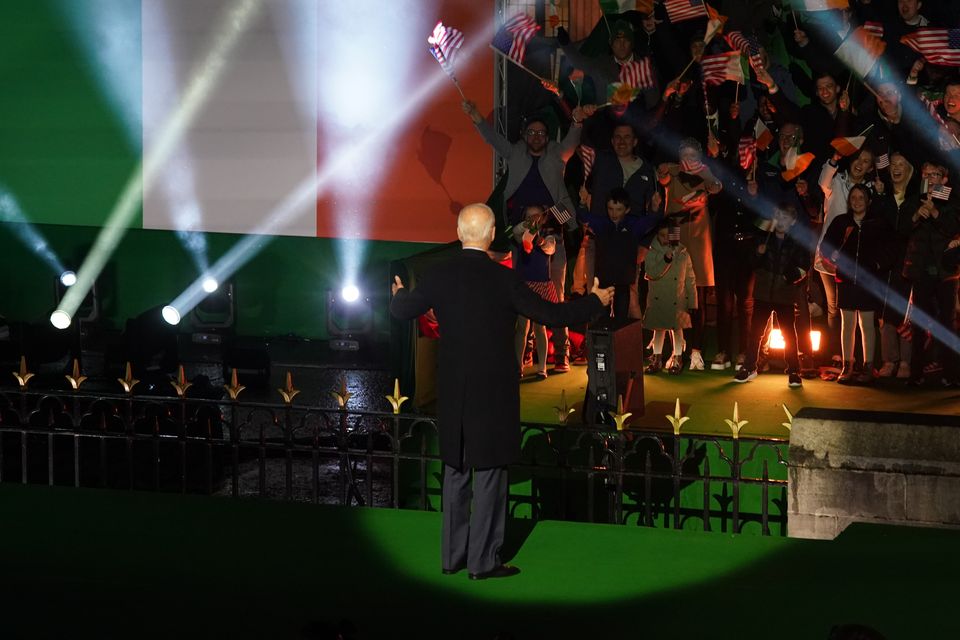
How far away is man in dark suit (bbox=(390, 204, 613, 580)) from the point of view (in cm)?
648

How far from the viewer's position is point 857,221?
446 inches

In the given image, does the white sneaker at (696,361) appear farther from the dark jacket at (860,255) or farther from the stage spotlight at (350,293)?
the stage spotlight at (350,293)

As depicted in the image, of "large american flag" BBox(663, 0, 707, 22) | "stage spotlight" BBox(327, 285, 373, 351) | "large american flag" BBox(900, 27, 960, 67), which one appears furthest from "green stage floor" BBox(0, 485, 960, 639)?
"stage spotlight" BBox(327, 285, 373, 351)

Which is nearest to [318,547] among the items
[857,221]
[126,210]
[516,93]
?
[857,221]

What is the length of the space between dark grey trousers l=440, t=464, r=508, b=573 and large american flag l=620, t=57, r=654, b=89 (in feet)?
20.8

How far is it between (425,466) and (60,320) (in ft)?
18.8

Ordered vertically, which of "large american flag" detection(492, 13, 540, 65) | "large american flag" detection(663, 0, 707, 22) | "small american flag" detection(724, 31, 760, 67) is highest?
"large american flag" detection(663, 0, 707, 22)

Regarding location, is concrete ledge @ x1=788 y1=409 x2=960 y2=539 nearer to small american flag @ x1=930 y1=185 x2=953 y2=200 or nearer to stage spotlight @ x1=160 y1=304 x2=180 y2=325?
small american flag @ x1=930 y1=185 x2=953 y2=200

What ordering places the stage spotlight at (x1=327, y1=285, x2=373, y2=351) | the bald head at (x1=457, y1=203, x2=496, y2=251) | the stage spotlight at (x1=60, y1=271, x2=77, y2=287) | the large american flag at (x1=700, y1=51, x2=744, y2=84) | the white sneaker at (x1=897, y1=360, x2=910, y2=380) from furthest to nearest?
the stage spotlight at (x1=60, y1=271, x2=77, y2=287) → the stage spotlight at (x1=327, y1=285, x2=373, y2=351) → the large american flag at (x1=700, y1=51, x2=744, y2=84) → the white sneaker at (x1=897, y1=360, x2=910, y2=380) → the bald head at (x1=457, y1=203, x2=496, y2=251)

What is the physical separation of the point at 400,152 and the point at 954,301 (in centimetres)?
551

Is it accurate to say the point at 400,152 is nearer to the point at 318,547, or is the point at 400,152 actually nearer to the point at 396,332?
the point at 396,332

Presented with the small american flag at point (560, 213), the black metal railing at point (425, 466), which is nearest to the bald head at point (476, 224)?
the black metal railing at point (425, 466)

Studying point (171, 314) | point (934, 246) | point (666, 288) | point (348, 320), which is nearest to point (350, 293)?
point (348, 320)

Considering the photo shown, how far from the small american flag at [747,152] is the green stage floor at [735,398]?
1800mm
